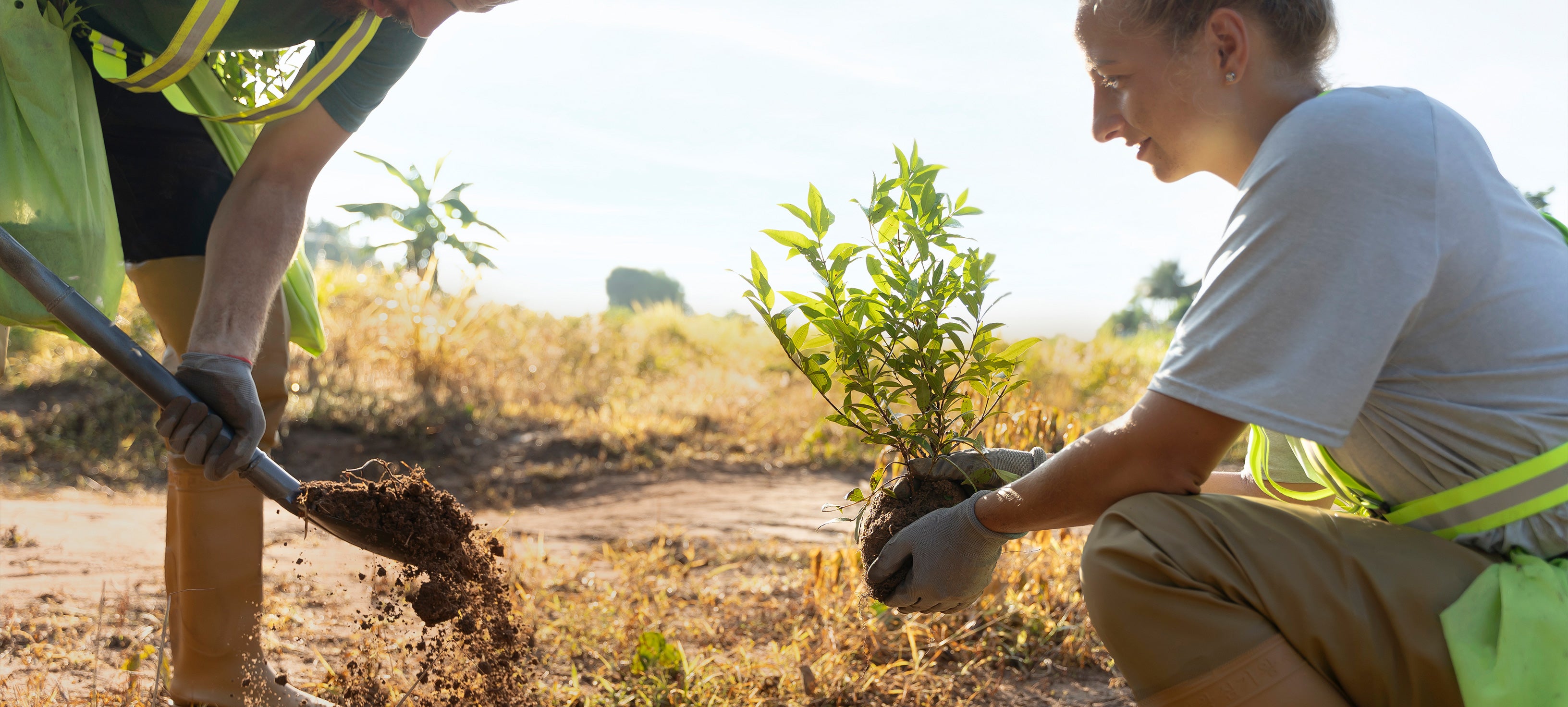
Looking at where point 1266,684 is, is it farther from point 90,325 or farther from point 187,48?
point 187,48

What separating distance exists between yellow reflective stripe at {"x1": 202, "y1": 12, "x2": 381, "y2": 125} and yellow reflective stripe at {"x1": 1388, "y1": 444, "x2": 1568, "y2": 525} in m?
2.28

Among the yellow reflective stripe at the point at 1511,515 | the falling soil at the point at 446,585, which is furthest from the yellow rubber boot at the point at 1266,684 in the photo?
the falling soil at the point at 446,585

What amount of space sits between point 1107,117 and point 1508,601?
94cm

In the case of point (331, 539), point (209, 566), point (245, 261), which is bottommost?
point (331, 539)

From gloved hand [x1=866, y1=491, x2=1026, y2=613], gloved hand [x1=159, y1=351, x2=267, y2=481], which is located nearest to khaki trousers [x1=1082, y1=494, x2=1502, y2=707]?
gloved hand [x1=866, y1=491, x2=1026, y2=613]

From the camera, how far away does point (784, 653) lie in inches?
98.4

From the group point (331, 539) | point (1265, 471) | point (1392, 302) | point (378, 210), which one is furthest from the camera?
point (378, 210)

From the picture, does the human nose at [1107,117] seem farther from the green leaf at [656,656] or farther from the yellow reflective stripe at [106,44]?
the yellow reflective stripe at [106,44]

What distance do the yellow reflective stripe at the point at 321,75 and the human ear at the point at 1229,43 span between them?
5.85ft

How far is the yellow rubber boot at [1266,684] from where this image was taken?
4.10 ft

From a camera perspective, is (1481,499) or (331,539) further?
(331,539)

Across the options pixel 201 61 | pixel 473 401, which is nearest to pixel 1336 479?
pixel 201 61

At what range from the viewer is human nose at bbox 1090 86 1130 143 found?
1560 mm

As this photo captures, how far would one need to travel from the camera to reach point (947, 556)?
1.67m
